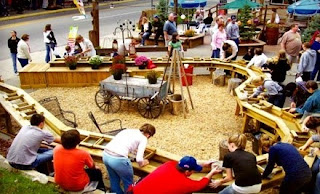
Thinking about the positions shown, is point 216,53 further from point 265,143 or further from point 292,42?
point 265,143

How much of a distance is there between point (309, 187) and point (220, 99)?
5716 mm

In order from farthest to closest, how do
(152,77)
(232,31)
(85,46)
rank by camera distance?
(232,31) < (85,46) < (152,77)

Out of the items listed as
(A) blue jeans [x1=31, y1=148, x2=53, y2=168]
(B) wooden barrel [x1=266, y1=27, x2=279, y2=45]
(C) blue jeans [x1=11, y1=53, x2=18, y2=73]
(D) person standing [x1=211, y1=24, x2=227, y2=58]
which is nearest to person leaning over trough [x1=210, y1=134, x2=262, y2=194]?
(A) blue jeans [x1=31, y1=148, x2=53, y2=168]

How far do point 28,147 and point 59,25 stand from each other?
19.3 metres

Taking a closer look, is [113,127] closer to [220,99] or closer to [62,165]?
[220,99]

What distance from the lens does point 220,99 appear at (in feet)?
36.1

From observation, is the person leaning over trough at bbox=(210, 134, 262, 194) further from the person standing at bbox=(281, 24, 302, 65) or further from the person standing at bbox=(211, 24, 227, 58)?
the person standing at bbox=(211, 24, 227, 58)

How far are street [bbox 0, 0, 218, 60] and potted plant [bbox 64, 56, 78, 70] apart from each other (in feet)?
17.2

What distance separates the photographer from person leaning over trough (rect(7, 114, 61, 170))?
18.1 feet

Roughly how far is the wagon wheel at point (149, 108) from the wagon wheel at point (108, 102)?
67cm

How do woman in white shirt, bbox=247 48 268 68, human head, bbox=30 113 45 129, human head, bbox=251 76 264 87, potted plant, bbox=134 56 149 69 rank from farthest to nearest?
potted plant, bbox=134 56 149 69 < woman in white shirt, bbox=247 48 268 68 < human head, bbox=251 76 264 87 < human head, bbox=30 113 45 129

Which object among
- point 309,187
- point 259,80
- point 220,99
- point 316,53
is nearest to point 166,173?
point 309,187

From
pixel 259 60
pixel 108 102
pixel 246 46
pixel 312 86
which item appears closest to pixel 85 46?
pixel 108 102

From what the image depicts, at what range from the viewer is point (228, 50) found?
504 inches
